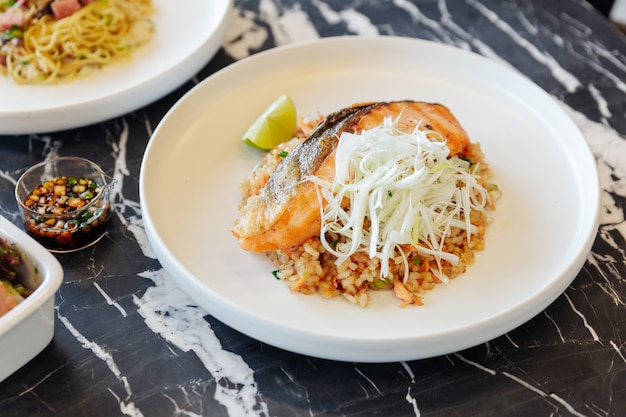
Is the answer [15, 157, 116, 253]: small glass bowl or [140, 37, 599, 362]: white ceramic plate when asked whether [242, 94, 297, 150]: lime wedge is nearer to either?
[140, 37, 599, 362]: white ceramic plate

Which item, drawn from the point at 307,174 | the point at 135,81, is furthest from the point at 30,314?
the point at 135,81

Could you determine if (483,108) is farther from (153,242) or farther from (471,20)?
(153,242)

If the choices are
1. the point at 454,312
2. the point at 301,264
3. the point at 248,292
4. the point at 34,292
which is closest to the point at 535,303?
the point at 454,312

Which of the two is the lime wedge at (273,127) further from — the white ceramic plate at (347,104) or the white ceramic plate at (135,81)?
the white ceramic plate at (135,81)

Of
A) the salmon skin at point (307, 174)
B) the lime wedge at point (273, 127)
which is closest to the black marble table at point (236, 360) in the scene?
the salmon skin at point (307, 174)

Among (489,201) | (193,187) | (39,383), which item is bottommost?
(39,383)

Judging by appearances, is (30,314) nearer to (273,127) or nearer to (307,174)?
(307,174)

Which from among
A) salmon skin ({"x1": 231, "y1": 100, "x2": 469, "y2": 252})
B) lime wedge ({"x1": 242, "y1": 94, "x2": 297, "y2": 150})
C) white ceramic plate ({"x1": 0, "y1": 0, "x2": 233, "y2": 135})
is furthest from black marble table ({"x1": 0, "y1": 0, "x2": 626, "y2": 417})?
lime wedge ({"x1": 242, "y1": 94, "x2": 297, "y2": 150})
